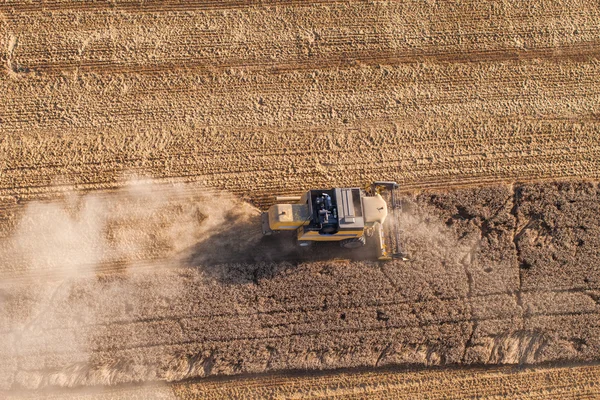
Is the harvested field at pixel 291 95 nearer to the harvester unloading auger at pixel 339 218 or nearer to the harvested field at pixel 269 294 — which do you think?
the harvested field at pixel 269 294

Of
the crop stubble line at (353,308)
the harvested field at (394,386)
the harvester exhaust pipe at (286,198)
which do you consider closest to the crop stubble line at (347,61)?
the harvester exhaust pipe at (286,198)

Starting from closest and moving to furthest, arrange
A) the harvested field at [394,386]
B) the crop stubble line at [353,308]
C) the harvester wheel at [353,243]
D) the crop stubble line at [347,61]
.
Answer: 1. the harvested field at [394,386]
2. the crop stubble line at [353,308]
3. the harvester wheel at [353,243]
4. the crop stubble line at [347,61]

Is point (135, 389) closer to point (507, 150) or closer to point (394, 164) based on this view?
point (394, 164)

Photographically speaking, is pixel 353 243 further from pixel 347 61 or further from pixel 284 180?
pixel 347 61

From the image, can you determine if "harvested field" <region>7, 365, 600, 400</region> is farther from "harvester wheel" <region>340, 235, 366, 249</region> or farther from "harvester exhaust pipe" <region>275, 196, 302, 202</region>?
"harvester exhaust pipe" <region>275, 196, 302, 202</region>

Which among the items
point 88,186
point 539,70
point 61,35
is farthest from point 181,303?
point 539,70

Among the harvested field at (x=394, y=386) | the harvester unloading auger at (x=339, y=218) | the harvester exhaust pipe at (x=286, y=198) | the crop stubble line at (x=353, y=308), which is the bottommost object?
the harvested field at (x=394, y=386)
